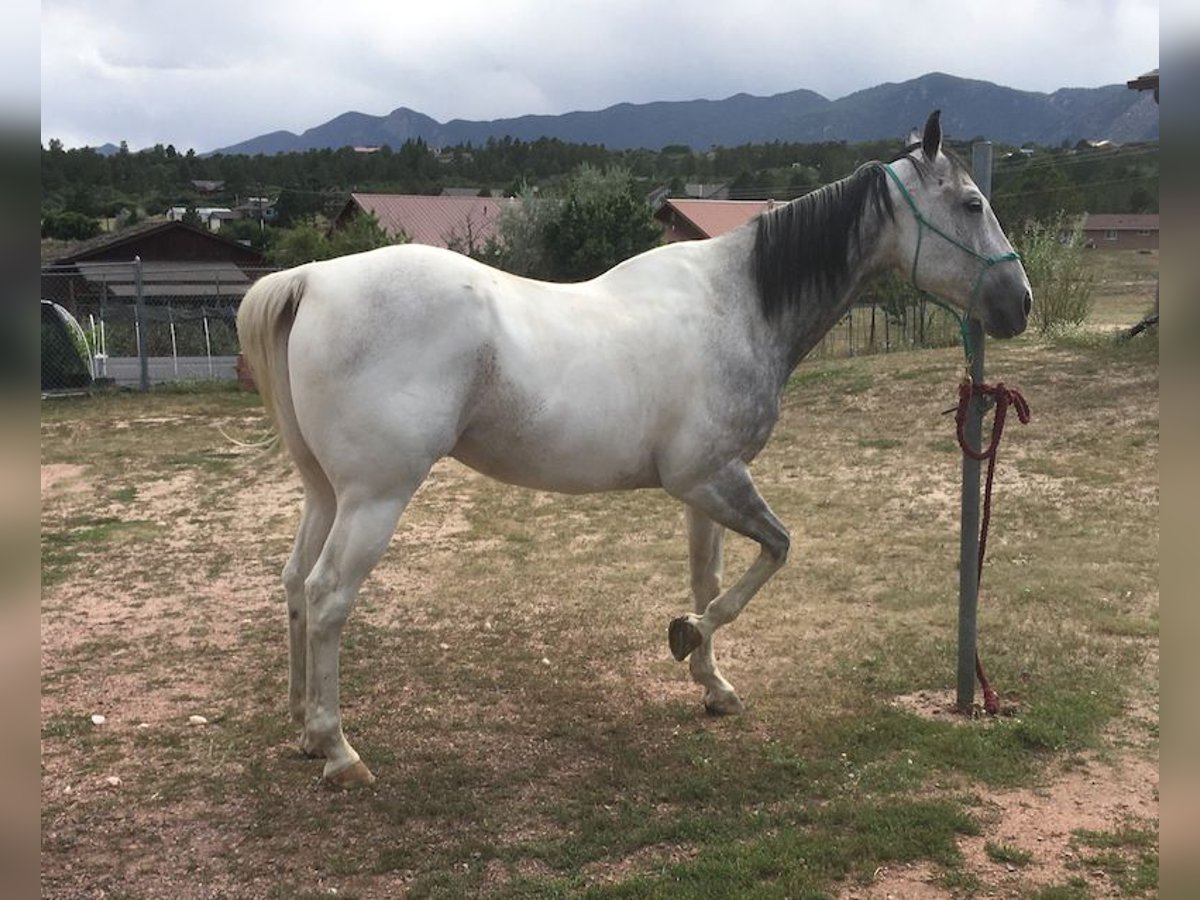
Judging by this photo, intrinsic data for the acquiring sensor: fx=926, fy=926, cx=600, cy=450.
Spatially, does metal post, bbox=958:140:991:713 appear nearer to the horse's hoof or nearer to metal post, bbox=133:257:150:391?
the horse's hoof

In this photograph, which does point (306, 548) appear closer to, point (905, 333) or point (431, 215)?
point (905, 333)

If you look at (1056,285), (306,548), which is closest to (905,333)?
(1056,285)

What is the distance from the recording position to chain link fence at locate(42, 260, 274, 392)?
1337cm

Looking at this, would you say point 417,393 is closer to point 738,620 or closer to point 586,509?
point 738,620

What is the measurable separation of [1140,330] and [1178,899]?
554 inches

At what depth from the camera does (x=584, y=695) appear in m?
4.11

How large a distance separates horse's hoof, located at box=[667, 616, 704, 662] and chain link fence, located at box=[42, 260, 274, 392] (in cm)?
868

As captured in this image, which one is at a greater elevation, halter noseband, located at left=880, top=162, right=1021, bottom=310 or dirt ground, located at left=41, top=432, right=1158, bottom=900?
halter noseband, located at left=880, top=162, right=1021, bottom=310

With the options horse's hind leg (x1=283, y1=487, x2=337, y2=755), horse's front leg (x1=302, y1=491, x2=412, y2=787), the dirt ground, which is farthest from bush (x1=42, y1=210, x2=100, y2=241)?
horse's front leg (x1=302, y1=491, x2=412, y2=787)

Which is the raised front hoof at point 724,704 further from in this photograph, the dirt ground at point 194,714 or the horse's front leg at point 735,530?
the dirt ground at point 194,714

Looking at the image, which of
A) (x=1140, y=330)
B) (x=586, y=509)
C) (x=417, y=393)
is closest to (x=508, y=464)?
(x=417, y=393)

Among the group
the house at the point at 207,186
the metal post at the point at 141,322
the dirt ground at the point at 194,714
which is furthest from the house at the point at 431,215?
the house at the point at 207,186

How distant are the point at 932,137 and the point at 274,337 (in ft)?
8.43

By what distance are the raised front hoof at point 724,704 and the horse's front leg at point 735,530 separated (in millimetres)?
278
